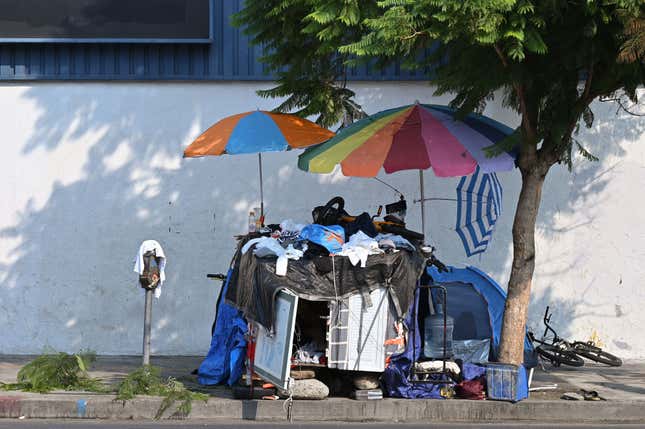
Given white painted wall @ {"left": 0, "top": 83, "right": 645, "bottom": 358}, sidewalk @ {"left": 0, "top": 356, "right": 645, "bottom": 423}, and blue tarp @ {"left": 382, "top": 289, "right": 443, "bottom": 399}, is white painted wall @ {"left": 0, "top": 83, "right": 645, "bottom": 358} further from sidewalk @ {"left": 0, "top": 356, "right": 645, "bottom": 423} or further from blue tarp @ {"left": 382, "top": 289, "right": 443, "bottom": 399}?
blue tarp @ {"left": 382, "top": 289, "right": 443, "bottom": 399}

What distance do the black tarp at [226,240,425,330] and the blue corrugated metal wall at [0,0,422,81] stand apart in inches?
171

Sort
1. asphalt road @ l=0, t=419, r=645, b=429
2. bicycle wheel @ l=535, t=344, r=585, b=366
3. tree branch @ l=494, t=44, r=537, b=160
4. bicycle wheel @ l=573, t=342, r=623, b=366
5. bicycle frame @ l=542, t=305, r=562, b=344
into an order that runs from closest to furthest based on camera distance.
Result: 1. asphalt road @ l=0, t=419, r=645, b=429
2. tree branch @ l=494, t=44, r=537, b=160
3. bicycle wheel @ l=535, t=344, r=585, b=366
4. bicycle wheel @ l=573, t=342, r=623, b=366
5. bicycle frame @ l=542, t=305, r=562, b=344

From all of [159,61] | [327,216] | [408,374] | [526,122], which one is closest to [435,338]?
[408,374]

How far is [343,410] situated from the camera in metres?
9.57

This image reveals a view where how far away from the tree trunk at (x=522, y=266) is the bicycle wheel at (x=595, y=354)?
97.2 inches

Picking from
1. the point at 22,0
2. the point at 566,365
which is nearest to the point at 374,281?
the point at 566,365

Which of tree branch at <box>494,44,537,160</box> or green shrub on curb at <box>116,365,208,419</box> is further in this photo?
tree branch at <box>494,44,537,160</box>

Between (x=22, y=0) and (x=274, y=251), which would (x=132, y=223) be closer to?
(x=22, y=0)

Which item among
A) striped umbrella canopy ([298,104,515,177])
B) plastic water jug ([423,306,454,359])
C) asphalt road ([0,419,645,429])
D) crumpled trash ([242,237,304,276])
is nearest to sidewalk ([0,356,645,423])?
asphalt road ([0,419,645,429])

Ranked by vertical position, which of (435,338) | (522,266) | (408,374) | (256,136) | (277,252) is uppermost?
(256,136)

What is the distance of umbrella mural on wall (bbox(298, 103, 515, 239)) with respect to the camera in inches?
392

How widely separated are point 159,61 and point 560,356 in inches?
260

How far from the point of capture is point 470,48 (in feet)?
31.9

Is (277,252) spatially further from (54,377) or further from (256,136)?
(54,377)
